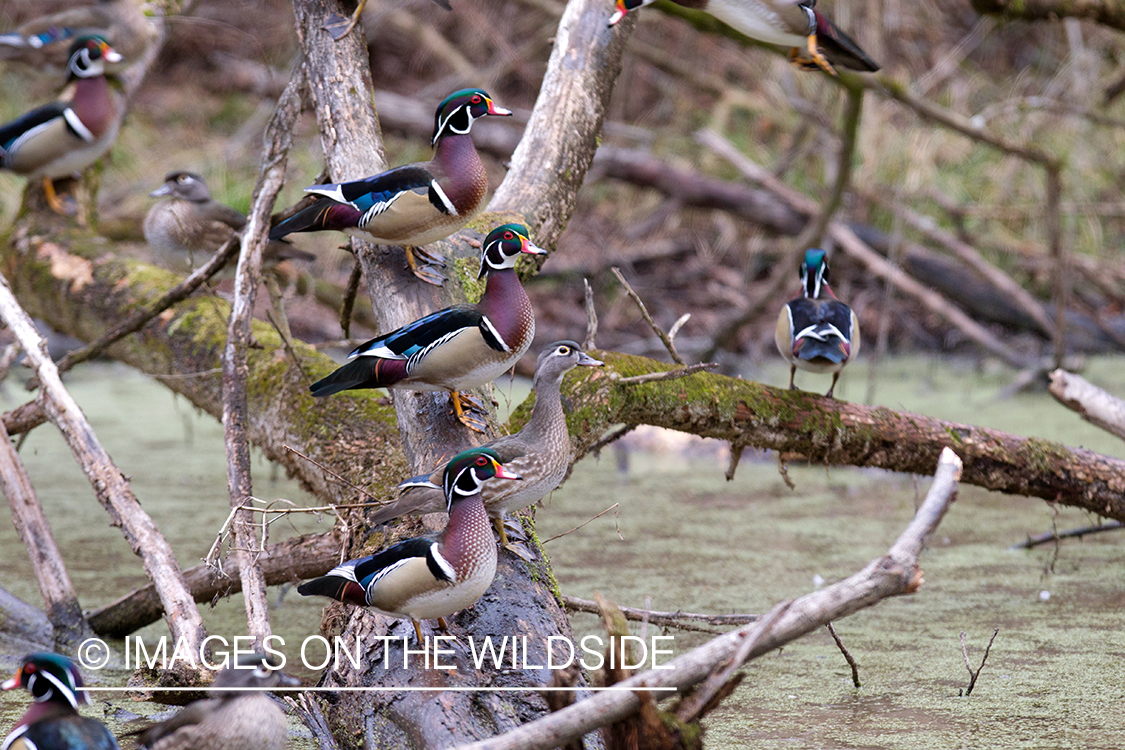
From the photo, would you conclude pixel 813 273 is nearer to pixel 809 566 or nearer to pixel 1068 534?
pixel 809 566

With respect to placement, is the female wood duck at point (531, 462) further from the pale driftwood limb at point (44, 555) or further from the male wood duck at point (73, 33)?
the male wood duck at point (73, 33)

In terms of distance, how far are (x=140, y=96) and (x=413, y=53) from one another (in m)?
2.25

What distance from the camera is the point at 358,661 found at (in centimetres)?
205

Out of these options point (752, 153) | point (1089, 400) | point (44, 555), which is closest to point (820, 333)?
point (1089, 400)

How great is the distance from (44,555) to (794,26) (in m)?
2.24

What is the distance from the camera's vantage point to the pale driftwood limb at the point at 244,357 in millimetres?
2229

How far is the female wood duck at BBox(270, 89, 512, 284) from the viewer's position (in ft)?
7.94

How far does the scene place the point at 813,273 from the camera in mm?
3287

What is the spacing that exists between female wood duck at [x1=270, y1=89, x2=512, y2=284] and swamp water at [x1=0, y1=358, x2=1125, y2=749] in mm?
707

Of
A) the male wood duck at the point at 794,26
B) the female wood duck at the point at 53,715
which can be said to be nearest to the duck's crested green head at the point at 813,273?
the male wood duck at the point at 794,26

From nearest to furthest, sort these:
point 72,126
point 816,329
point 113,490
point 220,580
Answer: point 113,490 < point 220,580 < point 816,329 < point 72,126

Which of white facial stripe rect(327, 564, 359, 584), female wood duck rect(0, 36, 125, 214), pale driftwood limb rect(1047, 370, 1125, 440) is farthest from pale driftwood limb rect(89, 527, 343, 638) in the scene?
pale driftwood limb rect(1047, 370, 1125, 440)

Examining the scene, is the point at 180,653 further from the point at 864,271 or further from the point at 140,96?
the point at 140,96

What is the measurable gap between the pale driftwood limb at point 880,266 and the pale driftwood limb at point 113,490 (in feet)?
11.7
